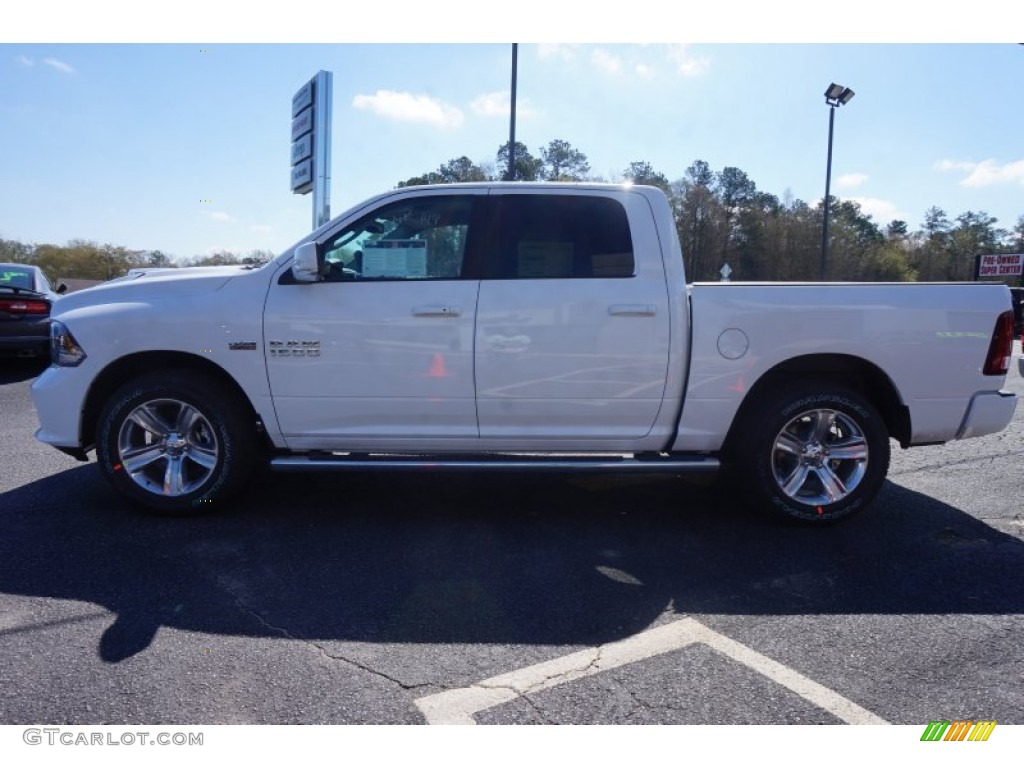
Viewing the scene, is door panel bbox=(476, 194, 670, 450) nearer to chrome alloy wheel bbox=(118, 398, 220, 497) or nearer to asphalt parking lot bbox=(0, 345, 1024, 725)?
asphalt parking lot bbox=(0, 345, 1024, 725)

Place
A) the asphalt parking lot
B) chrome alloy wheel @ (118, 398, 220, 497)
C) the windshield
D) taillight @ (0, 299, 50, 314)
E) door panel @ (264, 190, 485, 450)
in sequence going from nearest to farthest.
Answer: the asphalt parking lot → door panel @ (264, 190, 485, 450) → chrome alloy wheel @ (118, 398, 220, 497) → taillight @ (0, 299, 50, 314) → the windshield

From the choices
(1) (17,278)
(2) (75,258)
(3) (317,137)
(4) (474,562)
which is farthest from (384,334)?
(2) (75,258)

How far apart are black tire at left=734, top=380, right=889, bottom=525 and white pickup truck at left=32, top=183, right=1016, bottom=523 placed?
0.5 inches

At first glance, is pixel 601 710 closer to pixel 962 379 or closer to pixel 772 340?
pixel 772 340

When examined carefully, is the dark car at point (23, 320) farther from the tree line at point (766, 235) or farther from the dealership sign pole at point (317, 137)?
the tree line at point (766, 235)

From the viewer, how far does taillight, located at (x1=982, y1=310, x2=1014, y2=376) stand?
434 centimetres

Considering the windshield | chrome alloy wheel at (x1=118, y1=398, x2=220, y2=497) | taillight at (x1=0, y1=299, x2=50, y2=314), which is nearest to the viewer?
chrome alloy wheel at (x1=118, y1=398, x2=220, y2=497)

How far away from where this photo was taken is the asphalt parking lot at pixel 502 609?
2570 millimetres

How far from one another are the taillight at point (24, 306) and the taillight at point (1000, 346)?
11247 millimetres

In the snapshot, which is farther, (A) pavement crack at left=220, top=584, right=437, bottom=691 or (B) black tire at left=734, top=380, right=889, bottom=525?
(B) black tire at left=734, top=380, right=889, bottom=525

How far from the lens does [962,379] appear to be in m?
4.39

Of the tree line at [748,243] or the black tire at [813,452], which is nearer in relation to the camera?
the black tire at [813,452]

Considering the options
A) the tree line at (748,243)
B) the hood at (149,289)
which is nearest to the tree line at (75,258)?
the tree line at (748,243)

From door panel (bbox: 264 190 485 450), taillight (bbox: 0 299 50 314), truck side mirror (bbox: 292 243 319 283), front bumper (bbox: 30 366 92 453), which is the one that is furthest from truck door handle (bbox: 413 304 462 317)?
taillight (bbox: 0 299 50 314)
